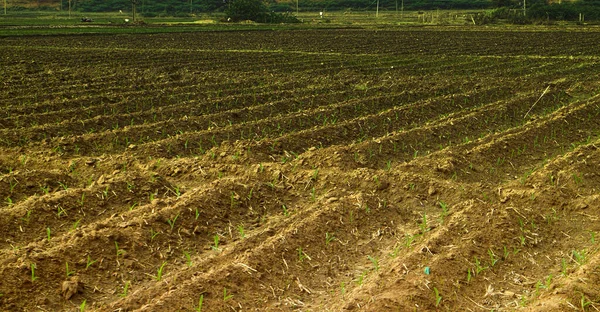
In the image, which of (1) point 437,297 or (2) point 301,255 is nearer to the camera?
(1) point 437,297

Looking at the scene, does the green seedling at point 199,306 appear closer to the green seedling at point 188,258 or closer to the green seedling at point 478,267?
the green seedling at point 188,258

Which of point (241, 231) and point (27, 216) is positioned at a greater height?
point (27, 216)

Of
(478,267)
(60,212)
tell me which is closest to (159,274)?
(60,212)

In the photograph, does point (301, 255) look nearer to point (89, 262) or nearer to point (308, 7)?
point (89, 262)

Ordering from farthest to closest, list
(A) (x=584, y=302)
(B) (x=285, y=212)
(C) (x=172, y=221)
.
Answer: (B) (x=285, y=212), (C) (x=172, y=221), (A) (x=584, y=302)

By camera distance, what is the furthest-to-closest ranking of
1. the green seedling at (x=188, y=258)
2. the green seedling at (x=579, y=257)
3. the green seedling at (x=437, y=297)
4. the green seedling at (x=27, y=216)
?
the green seedling at (x=27, y=216), the green seedling at (x=579, y=257), the green seedling at (x=188, y=258), the green seedling at (x=437, y=297)

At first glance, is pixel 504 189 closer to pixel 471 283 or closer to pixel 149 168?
pixel 471 283

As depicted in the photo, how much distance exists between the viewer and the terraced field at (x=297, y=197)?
5.28 metres

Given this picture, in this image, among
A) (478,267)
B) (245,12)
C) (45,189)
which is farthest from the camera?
(245,12)

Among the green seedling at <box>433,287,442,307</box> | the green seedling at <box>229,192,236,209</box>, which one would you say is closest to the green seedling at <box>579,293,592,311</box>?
the green seedling at <box>433,287,442,307</box>

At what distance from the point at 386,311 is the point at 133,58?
1983cm

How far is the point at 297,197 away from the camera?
7.53 metres

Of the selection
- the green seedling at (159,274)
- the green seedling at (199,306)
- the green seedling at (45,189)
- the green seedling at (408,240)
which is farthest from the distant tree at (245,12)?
the green seedling at (199,306)

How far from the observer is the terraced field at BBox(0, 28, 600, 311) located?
5281 mm
